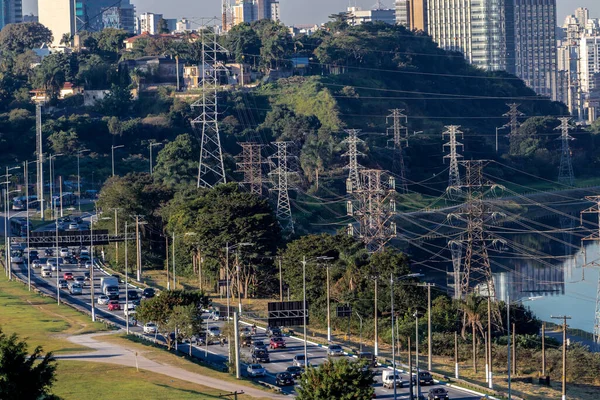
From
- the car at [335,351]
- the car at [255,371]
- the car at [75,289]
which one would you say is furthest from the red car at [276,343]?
the car at [75,289]

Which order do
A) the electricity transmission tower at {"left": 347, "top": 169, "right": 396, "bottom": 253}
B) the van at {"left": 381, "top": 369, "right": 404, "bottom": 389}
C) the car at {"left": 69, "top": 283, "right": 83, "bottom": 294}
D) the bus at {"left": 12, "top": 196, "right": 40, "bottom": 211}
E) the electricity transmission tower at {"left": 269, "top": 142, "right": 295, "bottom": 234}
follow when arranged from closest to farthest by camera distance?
the van at {"left": 381, "top": 369, "right": 404, "bottom": 389}, the car at {"left": 69, "top": 283, "right": 83, "bottom": 294}, the electricity transmission tower at {"left": 347, "top": 169, "right": 396, "bottom": 253}, the electricity transmission tower at {"left": 269, "top": 142, "right": 295, "bottom": 234}, the bus at {"left": 12, "top": 196, "right": 40, "bottom": 211}

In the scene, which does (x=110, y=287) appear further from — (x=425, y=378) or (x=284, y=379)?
(x=425, y=378)

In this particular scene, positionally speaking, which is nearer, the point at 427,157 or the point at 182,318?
the point at 182,318

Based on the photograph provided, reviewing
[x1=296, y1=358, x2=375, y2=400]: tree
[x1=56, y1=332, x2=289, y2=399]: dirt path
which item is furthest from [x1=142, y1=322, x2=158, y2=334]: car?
[x1=296, y1=358, x2=375, y2=400]: tree

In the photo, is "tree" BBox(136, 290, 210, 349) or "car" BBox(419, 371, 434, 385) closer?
"car" BBox(419, 371, 434, 385)

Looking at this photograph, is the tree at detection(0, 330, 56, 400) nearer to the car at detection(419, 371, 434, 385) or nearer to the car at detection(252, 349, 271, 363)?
the car at detection(419, 371, 434, 385)

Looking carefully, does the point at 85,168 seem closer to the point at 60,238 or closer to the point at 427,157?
the point at 427,157

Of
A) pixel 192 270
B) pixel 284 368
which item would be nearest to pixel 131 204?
pixel 192 270
